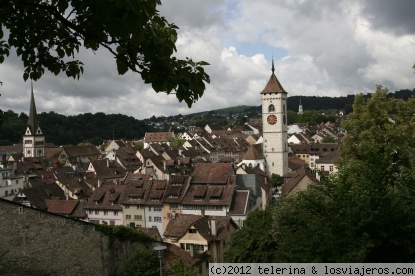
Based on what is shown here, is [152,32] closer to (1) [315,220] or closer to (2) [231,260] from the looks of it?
(1) [315,220]

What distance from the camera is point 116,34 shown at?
13.0ft

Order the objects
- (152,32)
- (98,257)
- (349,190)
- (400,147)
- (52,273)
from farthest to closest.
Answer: (400,147)
(98,257)
(52,273)
(349,190)
(152,32)

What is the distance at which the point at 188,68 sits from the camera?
4.30 metres

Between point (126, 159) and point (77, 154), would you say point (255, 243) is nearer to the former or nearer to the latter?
point (126, 159)

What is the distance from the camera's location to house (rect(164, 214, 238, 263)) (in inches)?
989

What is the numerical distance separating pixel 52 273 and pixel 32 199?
24607mm

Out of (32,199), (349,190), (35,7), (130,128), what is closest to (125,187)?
(32,199)

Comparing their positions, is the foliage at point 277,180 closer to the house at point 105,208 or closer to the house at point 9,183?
the house at point 105,208

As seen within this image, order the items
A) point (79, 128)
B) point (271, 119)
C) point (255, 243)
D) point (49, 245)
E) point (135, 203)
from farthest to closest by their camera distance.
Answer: point (79, 128)
point (271, 119)
point (135, 203)
point (49, 245)
point (255, 243)

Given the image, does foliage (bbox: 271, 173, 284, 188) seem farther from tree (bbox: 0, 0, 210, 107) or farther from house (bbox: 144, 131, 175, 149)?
house (bbox: 144, 131, 175, 149)

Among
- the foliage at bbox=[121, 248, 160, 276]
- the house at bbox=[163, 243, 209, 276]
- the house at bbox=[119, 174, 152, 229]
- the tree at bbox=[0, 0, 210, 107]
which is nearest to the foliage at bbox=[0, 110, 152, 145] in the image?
the house at bbox=[119, 174, 152, 229]

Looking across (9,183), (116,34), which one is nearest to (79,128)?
(9,183)

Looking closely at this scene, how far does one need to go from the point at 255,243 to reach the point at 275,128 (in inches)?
1760

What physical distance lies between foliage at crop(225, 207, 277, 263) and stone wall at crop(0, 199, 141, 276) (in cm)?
626
